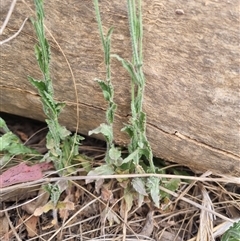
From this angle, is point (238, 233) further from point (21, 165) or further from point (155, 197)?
point (21, 165)

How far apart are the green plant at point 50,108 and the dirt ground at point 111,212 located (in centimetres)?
4

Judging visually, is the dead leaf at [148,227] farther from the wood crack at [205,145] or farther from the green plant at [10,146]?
the green plant at [10,146]

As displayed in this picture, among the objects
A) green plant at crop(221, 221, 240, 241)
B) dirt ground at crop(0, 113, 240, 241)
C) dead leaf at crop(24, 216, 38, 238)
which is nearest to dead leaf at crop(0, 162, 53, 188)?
dirt ground at crop(0, 113, 240, 241)

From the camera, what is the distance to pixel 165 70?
110 centimetres

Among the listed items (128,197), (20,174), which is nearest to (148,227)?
(128,197)

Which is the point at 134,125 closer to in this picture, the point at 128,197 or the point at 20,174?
the point at 128,197

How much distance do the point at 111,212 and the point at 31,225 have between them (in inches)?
8.7

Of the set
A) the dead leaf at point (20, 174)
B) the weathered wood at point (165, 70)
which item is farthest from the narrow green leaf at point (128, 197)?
the dead leaf at point (20, 174)

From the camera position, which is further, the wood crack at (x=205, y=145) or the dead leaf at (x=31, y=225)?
the dead leaf at (x=31, y=225)

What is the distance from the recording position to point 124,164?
1222mm

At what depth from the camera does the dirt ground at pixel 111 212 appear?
126cm

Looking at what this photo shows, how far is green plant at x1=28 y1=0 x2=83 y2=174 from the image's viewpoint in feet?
3.48

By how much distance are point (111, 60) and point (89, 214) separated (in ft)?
1.44

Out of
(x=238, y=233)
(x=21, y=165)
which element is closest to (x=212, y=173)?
(x=238, y=233)
